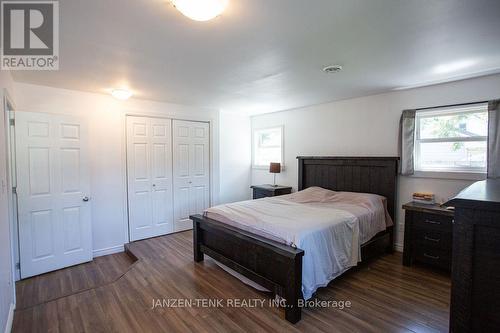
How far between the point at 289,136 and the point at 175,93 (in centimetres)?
236

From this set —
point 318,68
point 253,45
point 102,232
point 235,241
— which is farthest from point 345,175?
point 102,232

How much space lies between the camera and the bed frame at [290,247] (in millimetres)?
2117

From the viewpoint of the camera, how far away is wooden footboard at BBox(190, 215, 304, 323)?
2.08m

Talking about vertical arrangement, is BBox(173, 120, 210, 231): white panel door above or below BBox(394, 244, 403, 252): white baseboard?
above

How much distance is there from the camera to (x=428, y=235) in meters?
2.91

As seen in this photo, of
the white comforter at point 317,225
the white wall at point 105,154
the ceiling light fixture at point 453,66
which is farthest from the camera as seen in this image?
the white wall at point 105,154

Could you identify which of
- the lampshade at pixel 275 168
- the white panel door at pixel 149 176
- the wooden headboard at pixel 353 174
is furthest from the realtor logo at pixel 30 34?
the wooden headboard at pixel 353 174

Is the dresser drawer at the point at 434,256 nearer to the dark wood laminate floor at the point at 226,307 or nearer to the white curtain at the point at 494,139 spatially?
the dark wood laminate floor at the point at 226,307

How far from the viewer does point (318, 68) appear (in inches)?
104

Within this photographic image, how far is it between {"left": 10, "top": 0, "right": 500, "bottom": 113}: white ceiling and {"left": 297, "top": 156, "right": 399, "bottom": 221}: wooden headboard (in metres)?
1.11

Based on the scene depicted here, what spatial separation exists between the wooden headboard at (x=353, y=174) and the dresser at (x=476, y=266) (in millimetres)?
2715

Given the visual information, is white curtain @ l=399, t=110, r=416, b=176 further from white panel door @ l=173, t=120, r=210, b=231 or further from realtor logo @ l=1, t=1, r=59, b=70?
→ realtor logo @ l=1, t=1, r=59, b=70

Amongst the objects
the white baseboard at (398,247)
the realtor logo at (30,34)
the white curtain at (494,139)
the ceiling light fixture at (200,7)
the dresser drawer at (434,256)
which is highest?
the realtor logo at (30,34)

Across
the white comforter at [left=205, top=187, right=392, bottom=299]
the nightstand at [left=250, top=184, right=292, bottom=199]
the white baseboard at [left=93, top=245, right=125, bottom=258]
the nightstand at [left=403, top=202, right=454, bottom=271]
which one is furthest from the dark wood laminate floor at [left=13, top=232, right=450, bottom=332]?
the nightstand at [left=250, top=184, right=292, bottom=199]
